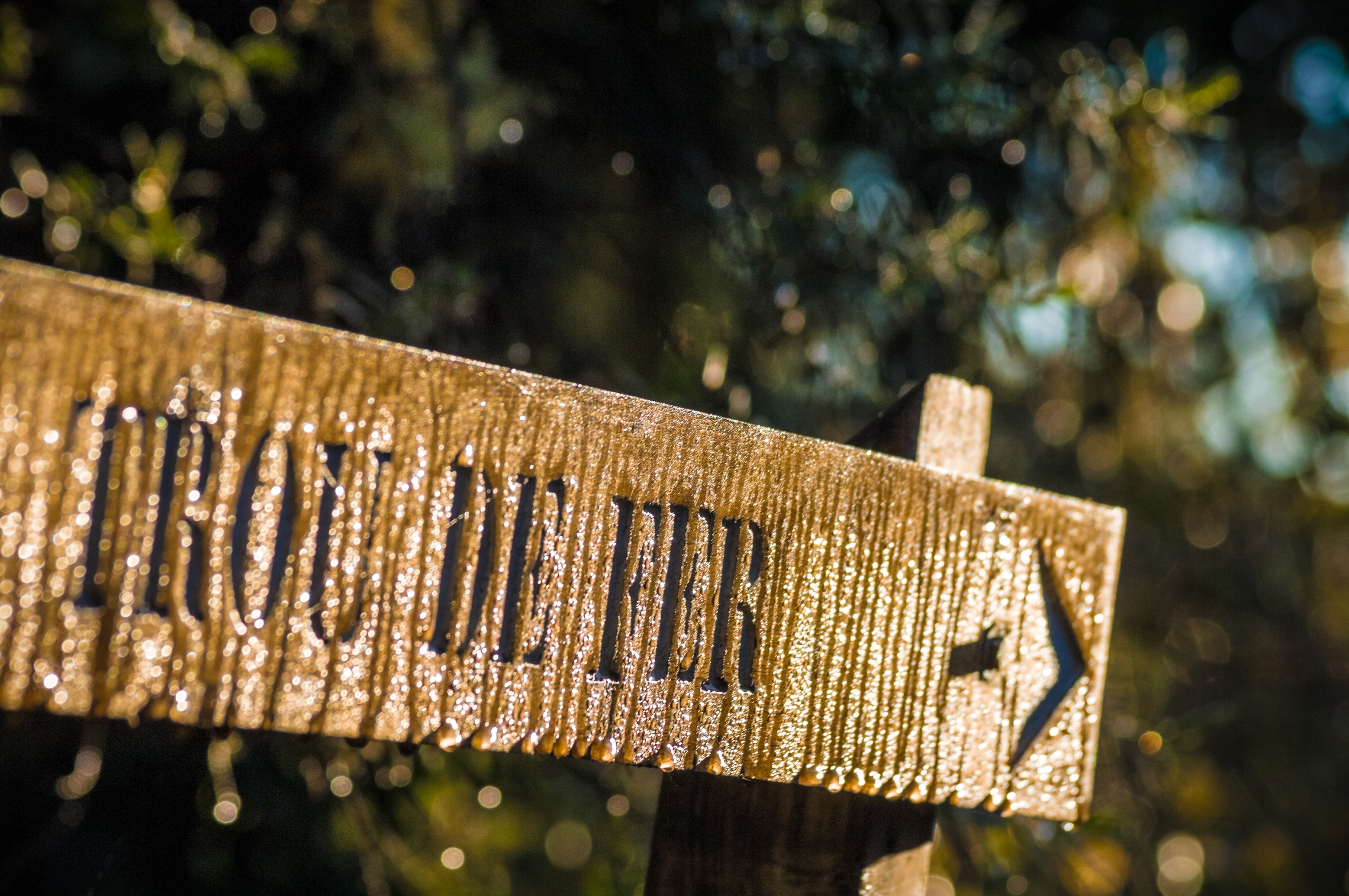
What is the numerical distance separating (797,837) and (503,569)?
12.1 inches

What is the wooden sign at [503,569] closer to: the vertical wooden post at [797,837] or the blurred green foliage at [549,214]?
the vertical wooden post at [797,837]

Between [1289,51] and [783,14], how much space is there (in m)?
1.46

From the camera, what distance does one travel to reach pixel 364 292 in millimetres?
1121

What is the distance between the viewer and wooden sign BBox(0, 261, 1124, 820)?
458mm

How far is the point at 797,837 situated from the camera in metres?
0.67

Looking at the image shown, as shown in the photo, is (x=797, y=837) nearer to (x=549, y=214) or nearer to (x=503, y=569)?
(x=503, y=569)

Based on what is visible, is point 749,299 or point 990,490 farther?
point 749,299

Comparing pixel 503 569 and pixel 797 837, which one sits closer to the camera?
pixel 503 569

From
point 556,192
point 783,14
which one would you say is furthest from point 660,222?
point 783,14

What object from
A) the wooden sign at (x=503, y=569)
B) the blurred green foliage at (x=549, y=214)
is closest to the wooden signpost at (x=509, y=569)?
the wooden sign at (x=503, y=569)

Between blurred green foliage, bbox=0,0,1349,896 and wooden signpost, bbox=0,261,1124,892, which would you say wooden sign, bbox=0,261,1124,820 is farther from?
blurred green foliage, bbox=0,0,1349,896

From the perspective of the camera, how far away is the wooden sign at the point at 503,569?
18.0 inches

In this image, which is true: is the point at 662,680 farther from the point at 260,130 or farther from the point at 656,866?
the point at 260,130

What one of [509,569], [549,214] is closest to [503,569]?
[509,569]
